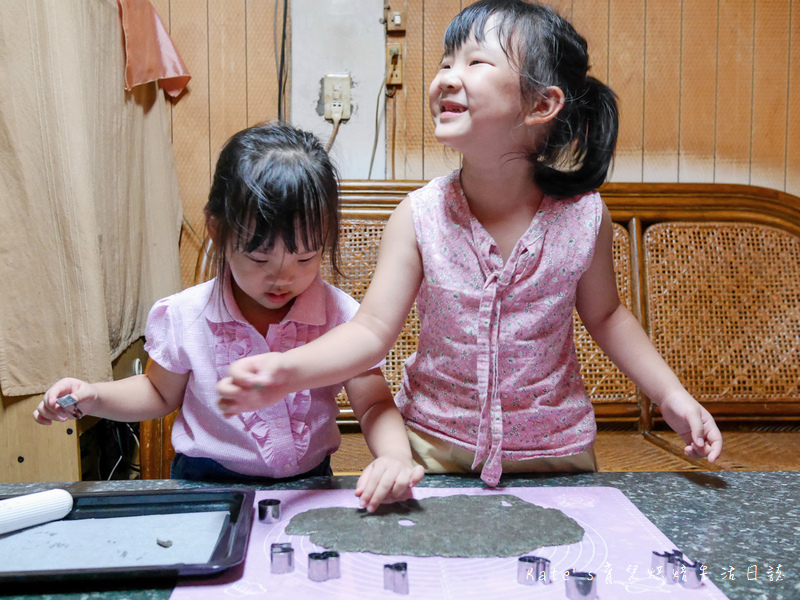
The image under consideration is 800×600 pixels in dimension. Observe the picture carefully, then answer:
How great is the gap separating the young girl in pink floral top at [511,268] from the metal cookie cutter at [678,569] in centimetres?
24

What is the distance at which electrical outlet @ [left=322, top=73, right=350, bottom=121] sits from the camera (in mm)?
1680

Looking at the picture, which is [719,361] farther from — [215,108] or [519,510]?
[215,108]

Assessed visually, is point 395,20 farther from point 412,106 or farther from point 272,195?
point 272,195

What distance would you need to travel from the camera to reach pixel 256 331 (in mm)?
770

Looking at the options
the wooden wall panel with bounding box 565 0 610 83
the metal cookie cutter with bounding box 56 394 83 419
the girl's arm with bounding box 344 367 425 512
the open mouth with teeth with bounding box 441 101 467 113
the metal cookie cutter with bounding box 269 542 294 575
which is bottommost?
the metal cookie cutter with bounding box 269 542 294 575

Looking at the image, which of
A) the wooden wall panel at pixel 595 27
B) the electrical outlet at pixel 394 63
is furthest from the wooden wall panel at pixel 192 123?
the wooden wall panel at pixel 595 27

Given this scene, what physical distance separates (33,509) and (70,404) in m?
0.15

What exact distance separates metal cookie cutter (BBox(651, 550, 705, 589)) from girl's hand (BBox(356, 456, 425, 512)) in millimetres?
225

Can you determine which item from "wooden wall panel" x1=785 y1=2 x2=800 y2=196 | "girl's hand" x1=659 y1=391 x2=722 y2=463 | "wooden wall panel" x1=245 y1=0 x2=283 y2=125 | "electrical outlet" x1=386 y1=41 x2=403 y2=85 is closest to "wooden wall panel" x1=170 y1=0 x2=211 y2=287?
"wooden wall panel" x1=245 y1=0 x2=283 y2=125

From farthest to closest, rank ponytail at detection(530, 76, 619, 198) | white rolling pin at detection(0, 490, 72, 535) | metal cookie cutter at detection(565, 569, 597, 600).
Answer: ponytail at detection(530, 76, 619, 198)
white rolling pin at detection(0, 490, 72, 535)
metal cookie cutter at detection(565, 569, 597, 600)

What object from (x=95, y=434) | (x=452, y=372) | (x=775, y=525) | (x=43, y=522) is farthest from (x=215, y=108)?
(x=775, y=525)

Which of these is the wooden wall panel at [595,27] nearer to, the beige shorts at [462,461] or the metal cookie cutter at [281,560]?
the beige shorts at [462,461]

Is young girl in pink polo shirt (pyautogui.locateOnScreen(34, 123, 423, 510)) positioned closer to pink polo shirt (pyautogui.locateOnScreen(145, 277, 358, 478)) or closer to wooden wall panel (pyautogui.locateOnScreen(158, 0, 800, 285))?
pink polo shirt (pyautogui.locateOnScreen(145, 277, 358, 478))

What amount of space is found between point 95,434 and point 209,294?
1.03 metres
